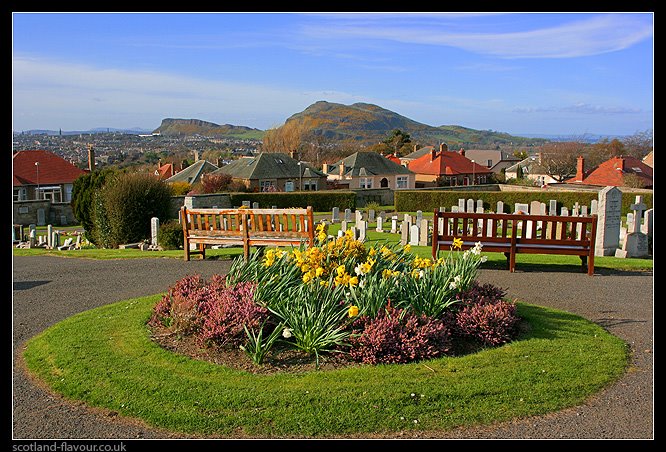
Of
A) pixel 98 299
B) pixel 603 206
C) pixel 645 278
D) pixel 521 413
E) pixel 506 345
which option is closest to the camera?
pixel 521 413

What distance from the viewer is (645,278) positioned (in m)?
11.9

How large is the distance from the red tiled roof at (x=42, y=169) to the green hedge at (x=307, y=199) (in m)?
21.5

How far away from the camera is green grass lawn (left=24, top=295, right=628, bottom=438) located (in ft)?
18.1

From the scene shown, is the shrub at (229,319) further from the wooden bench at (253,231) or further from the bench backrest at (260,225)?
the wooden bench at (253,231)

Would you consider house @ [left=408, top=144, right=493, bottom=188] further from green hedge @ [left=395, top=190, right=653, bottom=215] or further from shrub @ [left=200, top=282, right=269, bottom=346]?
shrub @ [left=200, top=282, right=269, bottom=346]

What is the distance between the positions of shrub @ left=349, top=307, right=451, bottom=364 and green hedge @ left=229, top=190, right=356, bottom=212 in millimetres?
35330

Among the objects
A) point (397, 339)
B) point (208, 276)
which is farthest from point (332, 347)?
point (208, 276)

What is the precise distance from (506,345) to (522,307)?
2057 mm

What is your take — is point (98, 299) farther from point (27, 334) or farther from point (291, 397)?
point (291, 397)

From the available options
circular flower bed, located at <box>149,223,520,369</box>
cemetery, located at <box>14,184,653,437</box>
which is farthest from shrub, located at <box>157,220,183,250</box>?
circular flower bed, located at <box>149,223,520,369</box>

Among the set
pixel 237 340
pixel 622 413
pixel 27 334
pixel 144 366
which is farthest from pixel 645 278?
pixel 27 334

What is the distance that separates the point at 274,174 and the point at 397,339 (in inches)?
1956

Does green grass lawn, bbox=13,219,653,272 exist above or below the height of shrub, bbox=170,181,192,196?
above

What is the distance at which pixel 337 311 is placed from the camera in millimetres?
7477
